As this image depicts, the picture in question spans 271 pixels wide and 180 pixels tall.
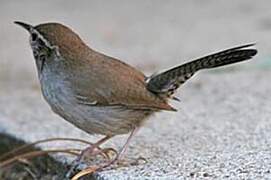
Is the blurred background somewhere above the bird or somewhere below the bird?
above

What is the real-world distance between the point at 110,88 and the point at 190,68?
15.0 inches

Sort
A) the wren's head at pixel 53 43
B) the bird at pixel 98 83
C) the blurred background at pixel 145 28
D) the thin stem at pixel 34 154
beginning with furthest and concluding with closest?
the blurred background at pixel 145 28 → the thin stem at pixel 34 154 → the wren's head at pixel 53 43 → the bird at pixel 98 83

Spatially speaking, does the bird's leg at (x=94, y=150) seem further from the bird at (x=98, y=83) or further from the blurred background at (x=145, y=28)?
the blurred background at (x=145, y=28)

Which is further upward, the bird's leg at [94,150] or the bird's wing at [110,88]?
the bird's wing at [110,88]

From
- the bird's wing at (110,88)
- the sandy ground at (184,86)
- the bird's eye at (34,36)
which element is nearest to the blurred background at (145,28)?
the sandy ground at (184,86)

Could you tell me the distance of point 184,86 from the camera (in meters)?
5.79

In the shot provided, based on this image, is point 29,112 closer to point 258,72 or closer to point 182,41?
point 258,72

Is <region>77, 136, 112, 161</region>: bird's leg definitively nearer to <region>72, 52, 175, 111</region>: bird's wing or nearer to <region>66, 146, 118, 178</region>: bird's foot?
<region>66, 146, 118, 178</region>: bird's foot

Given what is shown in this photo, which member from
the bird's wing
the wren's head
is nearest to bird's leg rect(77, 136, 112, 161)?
the bird's wing

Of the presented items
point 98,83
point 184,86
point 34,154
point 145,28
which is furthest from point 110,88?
point 145,28

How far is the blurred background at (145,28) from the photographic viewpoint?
6.56 m

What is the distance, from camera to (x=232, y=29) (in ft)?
23.7

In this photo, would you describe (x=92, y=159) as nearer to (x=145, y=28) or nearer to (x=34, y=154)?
(x=34, y=154)

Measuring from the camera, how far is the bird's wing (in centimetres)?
375
